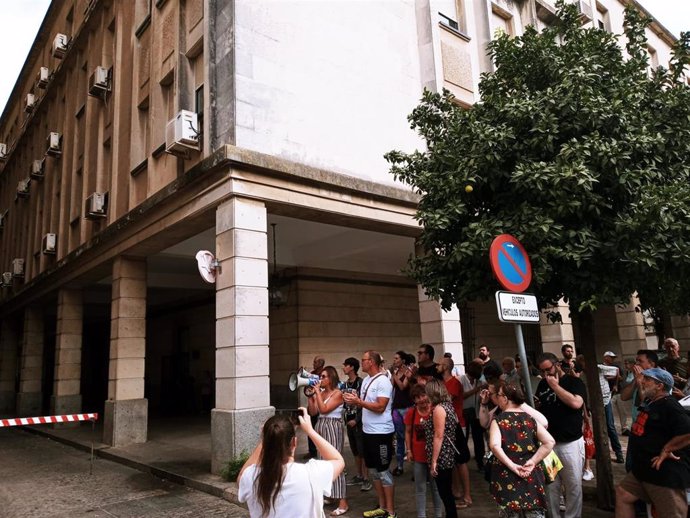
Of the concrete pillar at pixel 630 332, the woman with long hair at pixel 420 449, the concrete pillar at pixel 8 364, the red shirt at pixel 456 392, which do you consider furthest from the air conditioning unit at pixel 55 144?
the concrete pillar at pixel 630 332

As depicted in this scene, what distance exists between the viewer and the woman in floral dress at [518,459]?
419 centimetres

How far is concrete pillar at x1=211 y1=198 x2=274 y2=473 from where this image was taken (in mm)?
7863

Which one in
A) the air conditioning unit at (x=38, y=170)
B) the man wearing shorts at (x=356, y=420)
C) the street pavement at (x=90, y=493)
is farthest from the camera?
the air conditioning unit at (x=38, y=170)

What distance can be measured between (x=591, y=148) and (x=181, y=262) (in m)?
12.0

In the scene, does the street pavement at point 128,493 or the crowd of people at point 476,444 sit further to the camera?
the street pavement at point 128,493

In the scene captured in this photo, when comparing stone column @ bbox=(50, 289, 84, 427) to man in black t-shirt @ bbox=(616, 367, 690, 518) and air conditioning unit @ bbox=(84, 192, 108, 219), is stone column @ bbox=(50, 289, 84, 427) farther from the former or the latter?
man in black t-shirt @ bbox=(616, 367, 690, 518)

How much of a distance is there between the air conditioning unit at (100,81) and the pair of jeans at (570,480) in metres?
14.5

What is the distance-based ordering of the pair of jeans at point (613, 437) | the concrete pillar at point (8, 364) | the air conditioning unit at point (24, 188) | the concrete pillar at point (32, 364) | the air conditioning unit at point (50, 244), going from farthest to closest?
1. the concrete pillar at point (8, 364)
2. the air conditioning unit at point (24, 188)
3. the concrete pillar at point (32, 364)
4. the air conditioning unit at point (50, 244)
5. the pair of jeans at point (613, 437)

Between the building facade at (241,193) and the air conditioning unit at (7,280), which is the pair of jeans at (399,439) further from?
the air conditioning unit at (7,280)

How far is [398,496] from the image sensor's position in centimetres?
686

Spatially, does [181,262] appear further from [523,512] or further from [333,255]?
[523,512]

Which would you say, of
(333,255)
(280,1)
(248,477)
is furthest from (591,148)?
(333,255)

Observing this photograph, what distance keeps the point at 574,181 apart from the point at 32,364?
2170 centimetres

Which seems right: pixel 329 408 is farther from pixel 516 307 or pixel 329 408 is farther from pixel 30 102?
pixel 30 102
